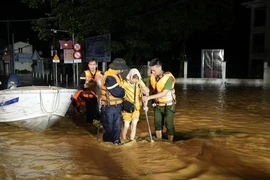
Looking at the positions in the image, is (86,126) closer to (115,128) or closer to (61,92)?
(61,92)

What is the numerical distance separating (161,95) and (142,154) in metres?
1.21

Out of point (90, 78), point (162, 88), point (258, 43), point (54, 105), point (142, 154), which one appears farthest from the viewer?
point (258, 43)

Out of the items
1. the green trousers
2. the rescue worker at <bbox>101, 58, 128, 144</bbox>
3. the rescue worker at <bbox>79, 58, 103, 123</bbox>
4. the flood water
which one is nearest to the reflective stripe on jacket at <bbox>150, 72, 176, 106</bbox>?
the green trousers

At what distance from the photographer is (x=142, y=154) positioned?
571 centimetres

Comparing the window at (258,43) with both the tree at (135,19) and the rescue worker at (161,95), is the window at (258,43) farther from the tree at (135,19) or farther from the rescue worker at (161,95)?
the rescue worker at (161,95)

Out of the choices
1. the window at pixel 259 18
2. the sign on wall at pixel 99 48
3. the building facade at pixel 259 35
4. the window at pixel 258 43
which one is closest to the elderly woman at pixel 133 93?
the sign on wall at pixel 99 48

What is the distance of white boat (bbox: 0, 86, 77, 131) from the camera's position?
24.6 feet

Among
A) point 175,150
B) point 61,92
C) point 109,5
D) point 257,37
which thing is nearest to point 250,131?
point 175,150

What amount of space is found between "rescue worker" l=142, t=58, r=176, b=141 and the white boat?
8.79 ft

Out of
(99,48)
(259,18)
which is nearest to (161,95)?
(99,48)

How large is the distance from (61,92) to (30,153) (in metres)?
2.40

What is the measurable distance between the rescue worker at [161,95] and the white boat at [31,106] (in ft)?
8.79

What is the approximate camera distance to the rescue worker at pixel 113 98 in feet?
19.1

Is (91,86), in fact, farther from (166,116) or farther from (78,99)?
(166,116)
